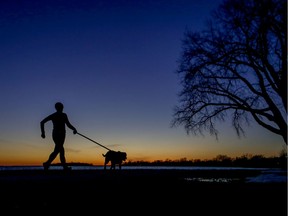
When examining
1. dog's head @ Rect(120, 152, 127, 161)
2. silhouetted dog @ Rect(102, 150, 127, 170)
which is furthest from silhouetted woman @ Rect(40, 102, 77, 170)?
dog's head @ Rect(120, 152, 127, 161)

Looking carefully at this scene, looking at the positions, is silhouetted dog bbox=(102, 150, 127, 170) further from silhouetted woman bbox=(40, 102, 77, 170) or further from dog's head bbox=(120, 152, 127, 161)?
silhouetted woman bbox=(40, 102, 77, 170)

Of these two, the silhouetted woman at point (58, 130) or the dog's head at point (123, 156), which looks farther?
the dog's head at point (123, 156)

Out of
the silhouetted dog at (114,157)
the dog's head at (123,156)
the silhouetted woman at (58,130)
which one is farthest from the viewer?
the dog's head at (123,156)

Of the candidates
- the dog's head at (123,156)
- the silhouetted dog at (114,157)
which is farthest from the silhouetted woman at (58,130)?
the dog's head at (123,156)

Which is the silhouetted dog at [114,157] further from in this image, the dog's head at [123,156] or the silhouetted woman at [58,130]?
the silhouetted woman at [58,130]

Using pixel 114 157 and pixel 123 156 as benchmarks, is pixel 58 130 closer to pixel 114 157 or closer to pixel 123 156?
pixel 114 157

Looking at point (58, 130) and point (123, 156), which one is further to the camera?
point (123, 156)

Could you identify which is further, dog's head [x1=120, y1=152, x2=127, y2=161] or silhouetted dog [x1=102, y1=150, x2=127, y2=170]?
dog's head [x1=120, y1=152, x2=127, y2=161]

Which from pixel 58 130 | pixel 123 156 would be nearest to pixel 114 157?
pixel 123 156

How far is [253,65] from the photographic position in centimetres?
1677
